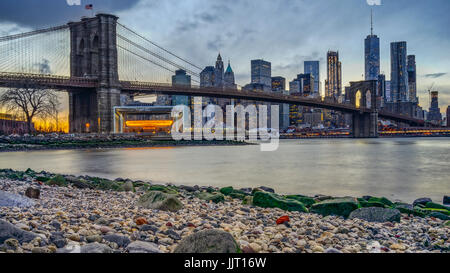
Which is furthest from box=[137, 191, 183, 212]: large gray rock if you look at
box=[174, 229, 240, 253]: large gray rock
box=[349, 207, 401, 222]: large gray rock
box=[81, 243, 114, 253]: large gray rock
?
box=[349, 207, 401, 222]: large gray rock

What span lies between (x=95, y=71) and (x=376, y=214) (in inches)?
1676

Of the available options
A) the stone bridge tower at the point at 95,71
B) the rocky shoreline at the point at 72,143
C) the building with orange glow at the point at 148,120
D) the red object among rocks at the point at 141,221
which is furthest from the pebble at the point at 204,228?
the building with orange glow at the point at 148,120

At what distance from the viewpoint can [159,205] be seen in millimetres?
4898

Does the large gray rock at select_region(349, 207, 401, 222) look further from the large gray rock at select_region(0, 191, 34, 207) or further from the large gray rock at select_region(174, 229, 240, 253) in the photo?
the large gray rock at select_region(0, 191, 34, 207)

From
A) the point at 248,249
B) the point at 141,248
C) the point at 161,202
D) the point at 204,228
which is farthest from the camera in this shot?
the point at 161,202

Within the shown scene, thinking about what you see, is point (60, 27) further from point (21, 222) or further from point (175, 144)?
point (21, 222)

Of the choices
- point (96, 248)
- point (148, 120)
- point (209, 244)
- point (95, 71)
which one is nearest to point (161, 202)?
point (96, 248)

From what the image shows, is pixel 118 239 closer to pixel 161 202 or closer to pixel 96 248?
pixel 96 248

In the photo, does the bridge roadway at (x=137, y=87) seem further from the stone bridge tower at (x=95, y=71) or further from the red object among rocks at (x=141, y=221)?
the red object among rocks at (x=141, y=221)

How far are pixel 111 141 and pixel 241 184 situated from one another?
86.6 ft

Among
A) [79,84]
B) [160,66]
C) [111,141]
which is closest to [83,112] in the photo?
[79,84]

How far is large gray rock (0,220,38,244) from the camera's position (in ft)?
9.34

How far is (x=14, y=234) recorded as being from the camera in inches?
114

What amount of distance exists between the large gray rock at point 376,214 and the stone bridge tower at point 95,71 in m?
37.7
